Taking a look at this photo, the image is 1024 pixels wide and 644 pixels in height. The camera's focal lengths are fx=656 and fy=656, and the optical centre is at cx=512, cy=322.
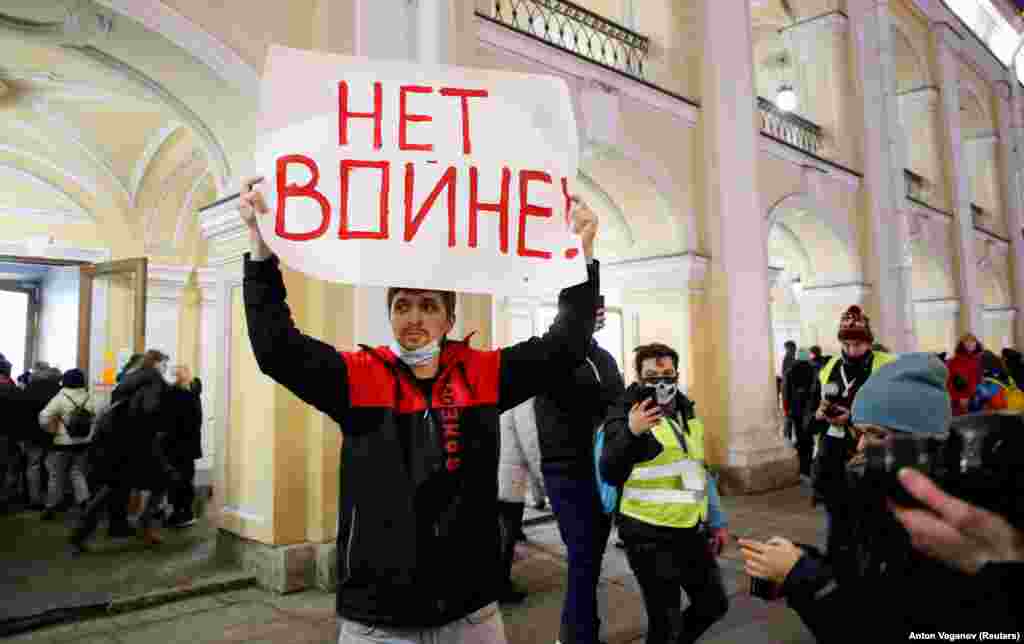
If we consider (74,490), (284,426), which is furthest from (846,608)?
(74,490)

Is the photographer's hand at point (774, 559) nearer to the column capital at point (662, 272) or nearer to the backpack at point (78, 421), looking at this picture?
the column capital at point (662, 272)

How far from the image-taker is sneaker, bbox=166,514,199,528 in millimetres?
6102

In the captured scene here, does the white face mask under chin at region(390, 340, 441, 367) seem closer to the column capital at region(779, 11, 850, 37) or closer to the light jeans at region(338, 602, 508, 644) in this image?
the light jeans at region(338, 602, 508, 644)

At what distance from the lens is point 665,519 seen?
96.9 inches

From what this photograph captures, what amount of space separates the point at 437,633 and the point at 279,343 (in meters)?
0.72

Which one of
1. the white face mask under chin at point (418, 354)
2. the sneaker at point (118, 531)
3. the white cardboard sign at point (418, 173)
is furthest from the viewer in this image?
the sneaker at point (118, 531)

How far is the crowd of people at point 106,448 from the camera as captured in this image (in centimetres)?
519

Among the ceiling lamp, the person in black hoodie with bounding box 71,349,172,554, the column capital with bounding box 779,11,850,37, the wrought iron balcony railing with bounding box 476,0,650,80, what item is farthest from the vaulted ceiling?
the column capital with bounding box 779,11,850,37

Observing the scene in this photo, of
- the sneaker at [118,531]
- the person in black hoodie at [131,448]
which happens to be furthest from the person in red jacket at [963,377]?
the sneaker at [118,531]

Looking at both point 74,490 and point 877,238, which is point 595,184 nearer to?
point 877,238

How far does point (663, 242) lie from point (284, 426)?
4858 millimetres

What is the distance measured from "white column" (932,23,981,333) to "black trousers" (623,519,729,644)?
13410 mm

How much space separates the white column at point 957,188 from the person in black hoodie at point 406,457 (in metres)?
14.6

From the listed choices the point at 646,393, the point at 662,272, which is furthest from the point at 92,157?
the point at 646,393
